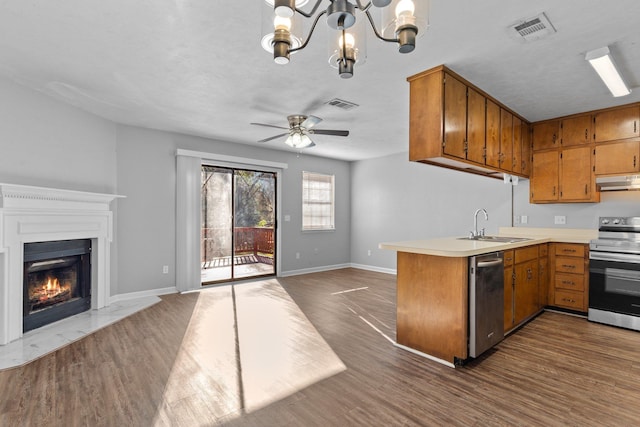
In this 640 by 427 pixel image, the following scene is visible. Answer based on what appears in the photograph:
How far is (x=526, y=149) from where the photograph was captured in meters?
4.64

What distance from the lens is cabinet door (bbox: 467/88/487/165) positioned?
331cm

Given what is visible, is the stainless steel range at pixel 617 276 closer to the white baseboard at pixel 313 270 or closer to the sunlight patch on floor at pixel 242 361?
the sunlight patch on floor at pixel 242 361

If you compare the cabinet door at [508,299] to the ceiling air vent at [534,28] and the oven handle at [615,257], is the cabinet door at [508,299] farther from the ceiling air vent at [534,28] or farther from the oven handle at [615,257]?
the ceiling air vent at [534,28]

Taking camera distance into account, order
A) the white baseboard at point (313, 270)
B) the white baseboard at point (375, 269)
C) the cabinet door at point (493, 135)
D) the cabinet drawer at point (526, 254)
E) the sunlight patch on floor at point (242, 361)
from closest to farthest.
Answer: the sunlight patch on floor at point (242, 361) < the cabinet drawer at point (526, 254) < the cabinet door at point (493, 135) < the white baseboard at point (313, 270) < the white baseboard at point (375, 269)

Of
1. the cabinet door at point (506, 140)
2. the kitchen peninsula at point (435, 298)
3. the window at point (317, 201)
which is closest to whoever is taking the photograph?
the kitchen peninsula at point (435, 298)

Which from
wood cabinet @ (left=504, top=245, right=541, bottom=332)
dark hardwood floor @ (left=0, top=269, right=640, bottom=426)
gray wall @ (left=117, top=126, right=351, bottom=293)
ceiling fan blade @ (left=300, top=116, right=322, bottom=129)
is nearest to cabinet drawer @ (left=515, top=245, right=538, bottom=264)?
wood cabinet @ (left=504, top=245, right=541, bottom=332)

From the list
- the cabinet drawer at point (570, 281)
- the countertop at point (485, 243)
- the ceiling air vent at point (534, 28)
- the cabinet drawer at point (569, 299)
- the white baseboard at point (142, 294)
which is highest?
the ceiling air vent at point (534, 28)

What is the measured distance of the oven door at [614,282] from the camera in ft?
11.5

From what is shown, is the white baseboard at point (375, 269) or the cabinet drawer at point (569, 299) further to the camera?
the white baseboard at point (375, 269)

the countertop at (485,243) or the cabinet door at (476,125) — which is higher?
the cabinet door at (476,125)

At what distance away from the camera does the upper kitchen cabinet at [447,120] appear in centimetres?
293

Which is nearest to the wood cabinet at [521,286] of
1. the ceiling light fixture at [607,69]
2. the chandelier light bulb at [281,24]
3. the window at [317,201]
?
the ceiling light fixture at [607,69]

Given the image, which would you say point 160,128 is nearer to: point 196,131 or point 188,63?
point 196,131

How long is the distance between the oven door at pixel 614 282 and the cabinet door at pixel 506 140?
146 centimetres
